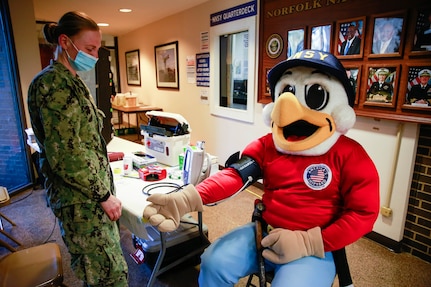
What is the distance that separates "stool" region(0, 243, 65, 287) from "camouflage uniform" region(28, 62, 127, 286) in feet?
0.49

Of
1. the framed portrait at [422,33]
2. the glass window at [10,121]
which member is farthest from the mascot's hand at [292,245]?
the glass window at [10,121]

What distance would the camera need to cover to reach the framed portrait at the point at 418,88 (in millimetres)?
1743

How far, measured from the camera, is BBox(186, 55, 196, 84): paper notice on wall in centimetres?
404

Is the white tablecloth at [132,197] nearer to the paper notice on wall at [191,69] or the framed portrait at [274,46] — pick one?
the framed portrait at [274,46]

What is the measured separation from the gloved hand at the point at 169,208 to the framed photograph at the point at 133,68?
5.26 m

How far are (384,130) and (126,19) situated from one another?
4343 millimetres

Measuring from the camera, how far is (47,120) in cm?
101

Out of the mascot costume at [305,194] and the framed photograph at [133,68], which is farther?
the framed photograph at [133,68]

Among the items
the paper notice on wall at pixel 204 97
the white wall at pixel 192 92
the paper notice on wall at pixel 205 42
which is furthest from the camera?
the paper notice on wall at pixel 204 97

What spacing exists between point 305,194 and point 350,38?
1501 mm

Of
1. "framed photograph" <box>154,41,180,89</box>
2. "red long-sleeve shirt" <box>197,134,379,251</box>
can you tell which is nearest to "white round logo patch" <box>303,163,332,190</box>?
"red long-sleeve shirt" <box>197,134,379,251</box>

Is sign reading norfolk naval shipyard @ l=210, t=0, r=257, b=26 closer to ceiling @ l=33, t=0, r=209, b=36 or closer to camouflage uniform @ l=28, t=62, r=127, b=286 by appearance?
ceiling @ l=33, t=0, r=209, b=36

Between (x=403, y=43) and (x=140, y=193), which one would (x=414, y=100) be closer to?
(x=403, y=43)

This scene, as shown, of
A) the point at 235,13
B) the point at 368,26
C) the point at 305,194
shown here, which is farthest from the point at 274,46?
the point at 305,194
